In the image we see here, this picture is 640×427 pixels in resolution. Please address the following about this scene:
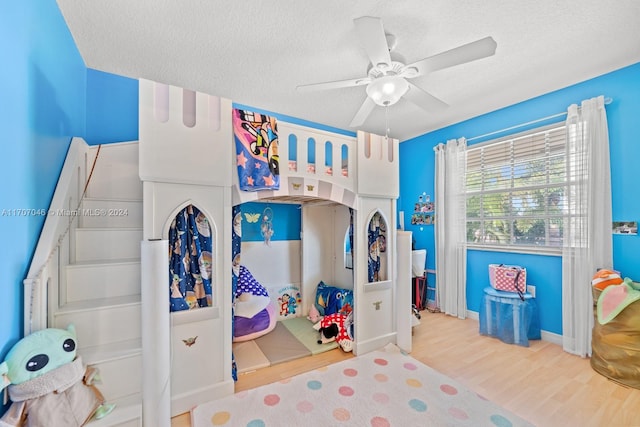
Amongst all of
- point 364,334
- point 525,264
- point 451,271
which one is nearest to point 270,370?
point 364,334

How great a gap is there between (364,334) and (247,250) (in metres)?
1.68

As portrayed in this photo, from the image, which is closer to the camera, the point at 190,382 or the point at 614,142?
the point at 190,382

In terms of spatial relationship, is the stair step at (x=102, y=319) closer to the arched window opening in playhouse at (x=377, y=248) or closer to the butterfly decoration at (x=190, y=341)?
the butterfly decoration at (x=190, y=341)

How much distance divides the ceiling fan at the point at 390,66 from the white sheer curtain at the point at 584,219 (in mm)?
1619

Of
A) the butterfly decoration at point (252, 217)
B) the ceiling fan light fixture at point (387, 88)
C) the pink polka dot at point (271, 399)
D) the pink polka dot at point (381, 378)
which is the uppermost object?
the ceiling fan light fixture at point (387, 88)

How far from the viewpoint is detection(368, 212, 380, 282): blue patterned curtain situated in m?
2.69

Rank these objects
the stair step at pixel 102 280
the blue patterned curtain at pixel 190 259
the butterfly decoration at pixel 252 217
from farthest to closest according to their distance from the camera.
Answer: the butterfly decoration at pixel 252 217 < the blue patterned curtain at pixel 190 259 < the stair step at pixel 102 280

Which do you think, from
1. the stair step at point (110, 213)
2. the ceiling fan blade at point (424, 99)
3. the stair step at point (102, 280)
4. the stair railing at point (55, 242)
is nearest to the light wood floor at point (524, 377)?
the stair step at point (102, 280)

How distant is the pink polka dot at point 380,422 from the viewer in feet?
5.47

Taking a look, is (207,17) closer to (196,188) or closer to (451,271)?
(196,188)

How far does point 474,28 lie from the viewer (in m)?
1.96

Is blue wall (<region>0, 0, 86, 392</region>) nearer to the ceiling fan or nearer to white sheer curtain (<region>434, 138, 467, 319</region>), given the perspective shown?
the ceiling fan

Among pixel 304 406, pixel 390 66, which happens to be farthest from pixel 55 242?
pixel 390 66

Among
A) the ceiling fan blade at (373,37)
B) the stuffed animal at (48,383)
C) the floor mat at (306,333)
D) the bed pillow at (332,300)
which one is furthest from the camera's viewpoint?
the bed pillow at (332,300)
